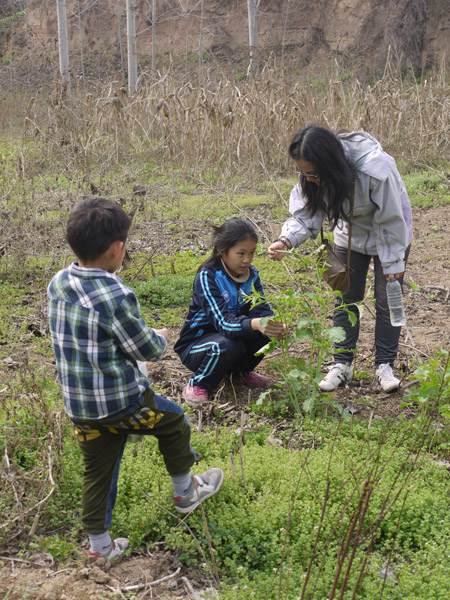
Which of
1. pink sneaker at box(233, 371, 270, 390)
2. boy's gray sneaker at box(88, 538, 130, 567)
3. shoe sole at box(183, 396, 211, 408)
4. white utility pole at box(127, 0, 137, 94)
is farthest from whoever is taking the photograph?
white utility pole at box(127, 0, 137, 94)

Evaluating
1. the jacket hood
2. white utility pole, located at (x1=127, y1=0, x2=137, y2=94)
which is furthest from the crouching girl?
white utility pole, located at (x1=127, y1=0, x2=137, y2=94)

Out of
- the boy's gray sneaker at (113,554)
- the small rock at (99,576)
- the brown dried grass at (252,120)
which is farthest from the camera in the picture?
the brown dried grass at (252,120)

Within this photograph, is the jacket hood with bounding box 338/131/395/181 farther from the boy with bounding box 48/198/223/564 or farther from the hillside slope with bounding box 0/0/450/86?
the hillside slope with bounding box 0/0/450/86

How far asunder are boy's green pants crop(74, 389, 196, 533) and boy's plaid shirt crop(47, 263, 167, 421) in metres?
0.08

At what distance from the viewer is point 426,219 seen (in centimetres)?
886

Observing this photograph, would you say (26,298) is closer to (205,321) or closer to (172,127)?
(205,321)

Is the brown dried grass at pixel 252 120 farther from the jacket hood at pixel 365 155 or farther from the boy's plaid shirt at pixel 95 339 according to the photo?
the boy's plaid shirt at pixel 95 339

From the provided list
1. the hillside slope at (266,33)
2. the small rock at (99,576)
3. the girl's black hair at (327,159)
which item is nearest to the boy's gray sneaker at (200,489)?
the small rock at (99,576)

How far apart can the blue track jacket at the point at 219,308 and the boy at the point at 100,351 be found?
1.24m

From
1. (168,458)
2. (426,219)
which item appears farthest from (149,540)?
(426,219)

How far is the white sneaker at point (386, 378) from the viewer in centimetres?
406

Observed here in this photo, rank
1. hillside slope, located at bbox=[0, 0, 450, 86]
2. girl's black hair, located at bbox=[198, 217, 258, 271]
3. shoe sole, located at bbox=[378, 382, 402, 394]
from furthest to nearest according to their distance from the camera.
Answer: hillside slope, located at bbox=[0, 0, 450, 86] < shoe sole, located at bbox=[378, 382, 402, 394] < girl's black hair, located at bbox=[198, 217, 258, 271]

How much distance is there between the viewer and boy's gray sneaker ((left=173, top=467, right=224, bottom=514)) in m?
2.88

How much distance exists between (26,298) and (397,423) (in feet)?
12.2
